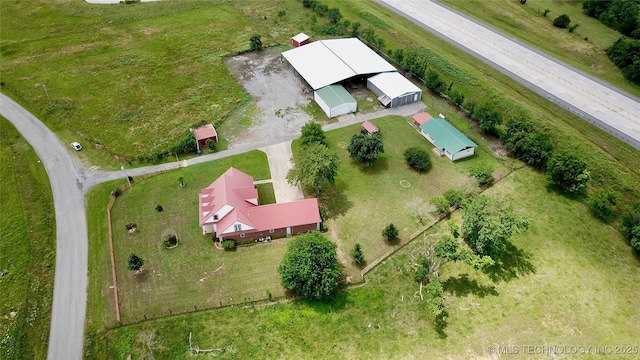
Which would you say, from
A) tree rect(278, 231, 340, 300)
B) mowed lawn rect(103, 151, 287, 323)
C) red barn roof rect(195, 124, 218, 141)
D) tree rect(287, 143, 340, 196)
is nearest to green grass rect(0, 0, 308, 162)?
red barn roof rect(195, 124, 218, 141)

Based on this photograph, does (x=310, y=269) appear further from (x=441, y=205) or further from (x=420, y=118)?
(x=420, y=118)

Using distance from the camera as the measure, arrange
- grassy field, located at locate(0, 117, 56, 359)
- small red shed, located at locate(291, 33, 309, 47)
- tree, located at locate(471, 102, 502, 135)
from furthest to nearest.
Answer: small red shed, located at locate(291, 33, 309, 47) → tree, located at locate(471, 102, 502, 135) → grassy field, located at locate(0, 117, 56, 359)

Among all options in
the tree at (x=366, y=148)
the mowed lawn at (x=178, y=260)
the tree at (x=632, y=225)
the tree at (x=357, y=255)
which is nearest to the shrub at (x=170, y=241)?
the mowed lawn at (x=178, y=260)

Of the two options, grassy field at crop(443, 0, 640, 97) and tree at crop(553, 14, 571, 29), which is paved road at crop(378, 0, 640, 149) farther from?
→ tree at crop(553, 14, 571, 29)

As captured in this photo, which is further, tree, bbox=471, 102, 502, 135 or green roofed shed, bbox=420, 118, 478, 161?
tree, bbox=471, 102, 502, 135

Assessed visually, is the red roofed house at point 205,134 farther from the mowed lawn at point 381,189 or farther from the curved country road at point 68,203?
the mowed lawn at point 381,189

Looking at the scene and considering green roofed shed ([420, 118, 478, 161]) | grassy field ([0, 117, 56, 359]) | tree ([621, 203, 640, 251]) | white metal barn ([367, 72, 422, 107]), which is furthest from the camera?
white metal barn ([367, 72, 422, 107])
